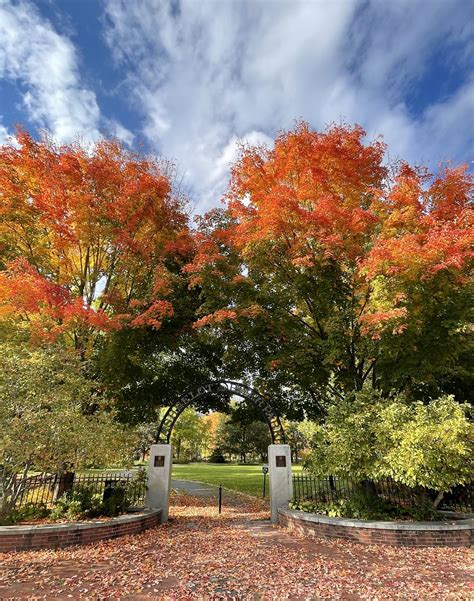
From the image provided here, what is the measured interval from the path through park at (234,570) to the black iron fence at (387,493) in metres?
2.10

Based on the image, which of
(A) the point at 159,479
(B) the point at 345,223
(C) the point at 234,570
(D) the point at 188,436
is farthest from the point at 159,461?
(D) the point at 188,436

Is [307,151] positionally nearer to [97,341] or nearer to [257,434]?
[97,341]

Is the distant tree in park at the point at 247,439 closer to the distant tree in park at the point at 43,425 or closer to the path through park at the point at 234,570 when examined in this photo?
the distant tree in park at the point at 43,425

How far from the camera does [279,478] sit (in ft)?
34.3

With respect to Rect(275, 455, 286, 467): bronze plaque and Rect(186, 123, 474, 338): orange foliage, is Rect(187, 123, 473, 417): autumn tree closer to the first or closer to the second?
Rect(186, 123, 474, 338): orange foliage

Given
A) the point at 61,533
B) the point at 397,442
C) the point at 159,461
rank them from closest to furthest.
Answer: the point at 61,533 → the point at 397,442 → the point at 159,461

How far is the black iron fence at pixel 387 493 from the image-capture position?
9.48 m

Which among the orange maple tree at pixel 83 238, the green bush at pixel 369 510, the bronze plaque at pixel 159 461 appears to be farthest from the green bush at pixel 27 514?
the green bush at pixel 369 510

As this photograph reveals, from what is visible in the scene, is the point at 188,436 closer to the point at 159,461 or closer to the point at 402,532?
the point at 159,461

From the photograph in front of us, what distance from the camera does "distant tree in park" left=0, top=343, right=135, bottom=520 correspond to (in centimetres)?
730

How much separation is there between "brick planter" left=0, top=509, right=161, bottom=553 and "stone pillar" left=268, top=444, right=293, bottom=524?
400 cm

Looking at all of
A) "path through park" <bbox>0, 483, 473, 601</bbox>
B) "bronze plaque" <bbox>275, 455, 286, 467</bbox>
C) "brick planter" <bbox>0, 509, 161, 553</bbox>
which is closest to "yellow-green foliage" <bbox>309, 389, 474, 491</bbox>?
"path through park" <bbox>0, 483, 473, 601</bbox>

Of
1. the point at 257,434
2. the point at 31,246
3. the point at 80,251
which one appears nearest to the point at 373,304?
the point at 80,251

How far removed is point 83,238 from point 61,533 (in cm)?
744
